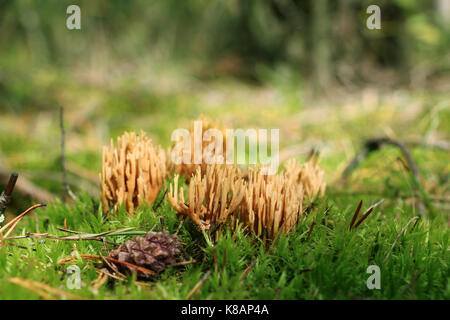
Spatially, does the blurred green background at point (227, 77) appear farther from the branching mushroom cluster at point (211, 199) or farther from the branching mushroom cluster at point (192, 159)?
the branching mushroom cluster at point (211, 199)

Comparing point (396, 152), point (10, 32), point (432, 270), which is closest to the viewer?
point (432, 270)

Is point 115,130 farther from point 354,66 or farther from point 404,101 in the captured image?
point 354,66

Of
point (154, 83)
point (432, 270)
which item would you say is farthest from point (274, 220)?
point (154, 83)

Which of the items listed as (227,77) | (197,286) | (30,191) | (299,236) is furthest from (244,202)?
(227,77)

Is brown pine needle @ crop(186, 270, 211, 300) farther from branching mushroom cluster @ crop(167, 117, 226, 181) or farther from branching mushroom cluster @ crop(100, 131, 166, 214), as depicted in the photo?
branching mushroom cluster @ crop(167, 117, 226, 181)

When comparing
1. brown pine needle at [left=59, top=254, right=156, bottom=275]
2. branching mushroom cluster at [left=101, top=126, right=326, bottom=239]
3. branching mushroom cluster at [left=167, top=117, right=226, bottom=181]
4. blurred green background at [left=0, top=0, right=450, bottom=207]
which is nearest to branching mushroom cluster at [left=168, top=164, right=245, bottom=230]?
branching mushroom cluster at [left=101, top=126, right=326, bottom=239]

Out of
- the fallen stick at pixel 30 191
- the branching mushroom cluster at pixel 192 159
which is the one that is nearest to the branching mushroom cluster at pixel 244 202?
the branching mushroom cluster at pixel 192 159
